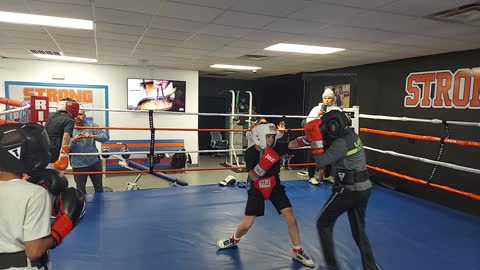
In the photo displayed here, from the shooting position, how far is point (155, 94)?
7445mm

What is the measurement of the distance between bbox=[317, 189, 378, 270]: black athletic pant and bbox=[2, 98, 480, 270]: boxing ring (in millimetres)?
213

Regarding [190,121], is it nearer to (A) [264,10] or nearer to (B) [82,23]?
(B) [82,23]

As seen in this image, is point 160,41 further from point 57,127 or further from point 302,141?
point 302,141

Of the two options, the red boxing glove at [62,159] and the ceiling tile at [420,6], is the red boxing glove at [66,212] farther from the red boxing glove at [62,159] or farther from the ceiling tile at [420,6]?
the ceiling tile at [420,6]

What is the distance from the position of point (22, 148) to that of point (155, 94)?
6.55m

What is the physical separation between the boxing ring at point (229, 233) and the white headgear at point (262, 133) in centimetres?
80

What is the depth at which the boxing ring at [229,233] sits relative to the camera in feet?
7.32

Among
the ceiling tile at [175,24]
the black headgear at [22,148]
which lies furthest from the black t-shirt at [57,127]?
the black headgear at [22,148]

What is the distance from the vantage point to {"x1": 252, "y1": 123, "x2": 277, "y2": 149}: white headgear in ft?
7.36

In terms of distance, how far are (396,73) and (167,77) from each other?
4768 millimetres

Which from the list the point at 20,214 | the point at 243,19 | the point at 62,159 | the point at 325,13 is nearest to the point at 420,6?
the point at 325,13

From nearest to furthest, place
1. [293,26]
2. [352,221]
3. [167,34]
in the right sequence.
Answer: [352,221], [293,26], [167,34]

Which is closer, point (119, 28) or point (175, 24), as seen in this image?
point (175, 24)

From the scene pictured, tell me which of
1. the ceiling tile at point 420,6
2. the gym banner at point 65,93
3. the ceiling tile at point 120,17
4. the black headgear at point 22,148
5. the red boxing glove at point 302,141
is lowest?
the red boxing glove at point 302,141
